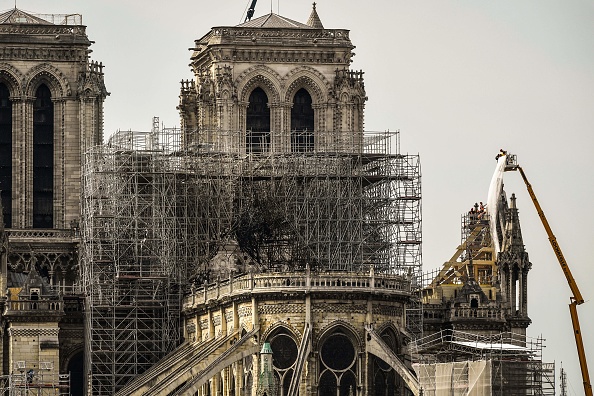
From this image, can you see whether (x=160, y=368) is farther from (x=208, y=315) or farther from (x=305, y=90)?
(x=305, y=90)

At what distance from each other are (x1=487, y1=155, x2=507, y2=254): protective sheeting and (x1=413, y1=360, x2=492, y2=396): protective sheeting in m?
19.6

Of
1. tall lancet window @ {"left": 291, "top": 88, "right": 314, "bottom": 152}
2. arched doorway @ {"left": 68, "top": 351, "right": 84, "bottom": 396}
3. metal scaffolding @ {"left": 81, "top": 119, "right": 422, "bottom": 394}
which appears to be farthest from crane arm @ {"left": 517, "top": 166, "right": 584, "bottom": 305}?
arched doorway @ {"left": 68, "top": 351, "right": 84, "bottom": 396}

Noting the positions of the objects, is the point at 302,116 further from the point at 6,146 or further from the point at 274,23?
the point at 6,146

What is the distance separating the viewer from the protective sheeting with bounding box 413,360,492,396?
11800 centimetres

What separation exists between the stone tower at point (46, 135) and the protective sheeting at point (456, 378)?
3151cm

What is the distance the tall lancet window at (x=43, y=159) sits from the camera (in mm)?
151250

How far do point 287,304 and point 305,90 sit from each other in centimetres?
2624

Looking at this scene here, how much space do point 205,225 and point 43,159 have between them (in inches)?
568

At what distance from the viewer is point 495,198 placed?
480 ft

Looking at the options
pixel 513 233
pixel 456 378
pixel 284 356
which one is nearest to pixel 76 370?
pixel 284 356

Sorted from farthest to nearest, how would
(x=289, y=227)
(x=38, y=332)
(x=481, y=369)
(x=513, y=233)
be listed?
(x=513, y=233), (x=289, y=227), (x=38, y=332), (x=481, y=369)

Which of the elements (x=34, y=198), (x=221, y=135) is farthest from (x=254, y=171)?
(x=34, y=198)

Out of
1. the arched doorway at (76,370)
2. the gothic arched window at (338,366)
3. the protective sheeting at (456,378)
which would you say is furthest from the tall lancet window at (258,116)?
the protective sheeting at (456,378)

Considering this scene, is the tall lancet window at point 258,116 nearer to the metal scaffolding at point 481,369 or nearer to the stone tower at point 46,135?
the stone tower at point 46,135
